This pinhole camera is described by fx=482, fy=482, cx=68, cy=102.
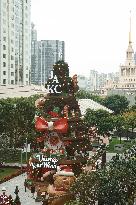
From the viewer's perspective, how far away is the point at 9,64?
103 meters

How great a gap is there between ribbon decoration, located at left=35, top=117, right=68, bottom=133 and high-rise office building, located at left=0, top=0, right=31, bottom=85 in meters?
61.3

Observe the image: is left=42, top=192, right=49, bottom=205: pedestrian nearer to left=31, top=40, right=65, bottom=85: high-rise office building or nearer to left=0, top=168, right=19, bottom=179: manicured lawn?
left=0, top=168, right=19, bottom=179: manicured lawn

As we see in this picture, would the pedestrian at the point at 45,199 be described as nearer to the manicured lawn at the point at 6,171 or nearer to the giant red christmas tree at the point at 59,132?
the giant red christmas tree at the point at 59,132

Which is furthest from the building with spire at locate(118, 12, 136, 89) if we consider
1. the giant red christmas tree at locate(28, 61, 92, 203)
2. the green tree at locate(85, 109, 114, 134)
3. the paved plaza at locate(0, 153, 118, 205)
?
the giant red christmas tree at locate(28, 61, 92, 203)

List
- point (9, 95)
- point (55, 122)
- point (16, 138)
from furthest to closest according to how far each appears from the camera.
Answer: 1. point (9, 95)
2. point (16, 138)
3. point (55, 122)

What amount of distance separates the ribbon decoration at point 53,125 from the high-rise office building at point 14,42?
61278mm

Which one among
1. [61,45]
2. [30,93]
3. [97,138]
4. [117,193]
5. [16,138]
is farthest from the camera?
[61,45]

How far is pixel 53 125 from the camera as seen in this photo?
3797cm

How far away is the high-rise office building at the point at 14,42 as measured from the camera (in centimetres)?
9931

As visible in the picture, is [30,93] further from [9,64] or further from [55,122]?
[55,122]

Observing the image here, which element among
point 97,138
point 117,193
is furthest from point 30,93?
point 117,193

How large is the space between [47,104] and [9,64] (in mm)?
63828

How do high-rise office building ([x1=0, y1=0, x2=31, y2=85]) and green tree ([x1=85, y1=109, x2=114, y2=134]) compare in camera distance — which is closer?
green tree ([x1=85, y1=109, x2=114, y2=134])

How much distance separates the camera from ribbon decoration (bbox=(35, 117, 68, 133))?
124 feet
